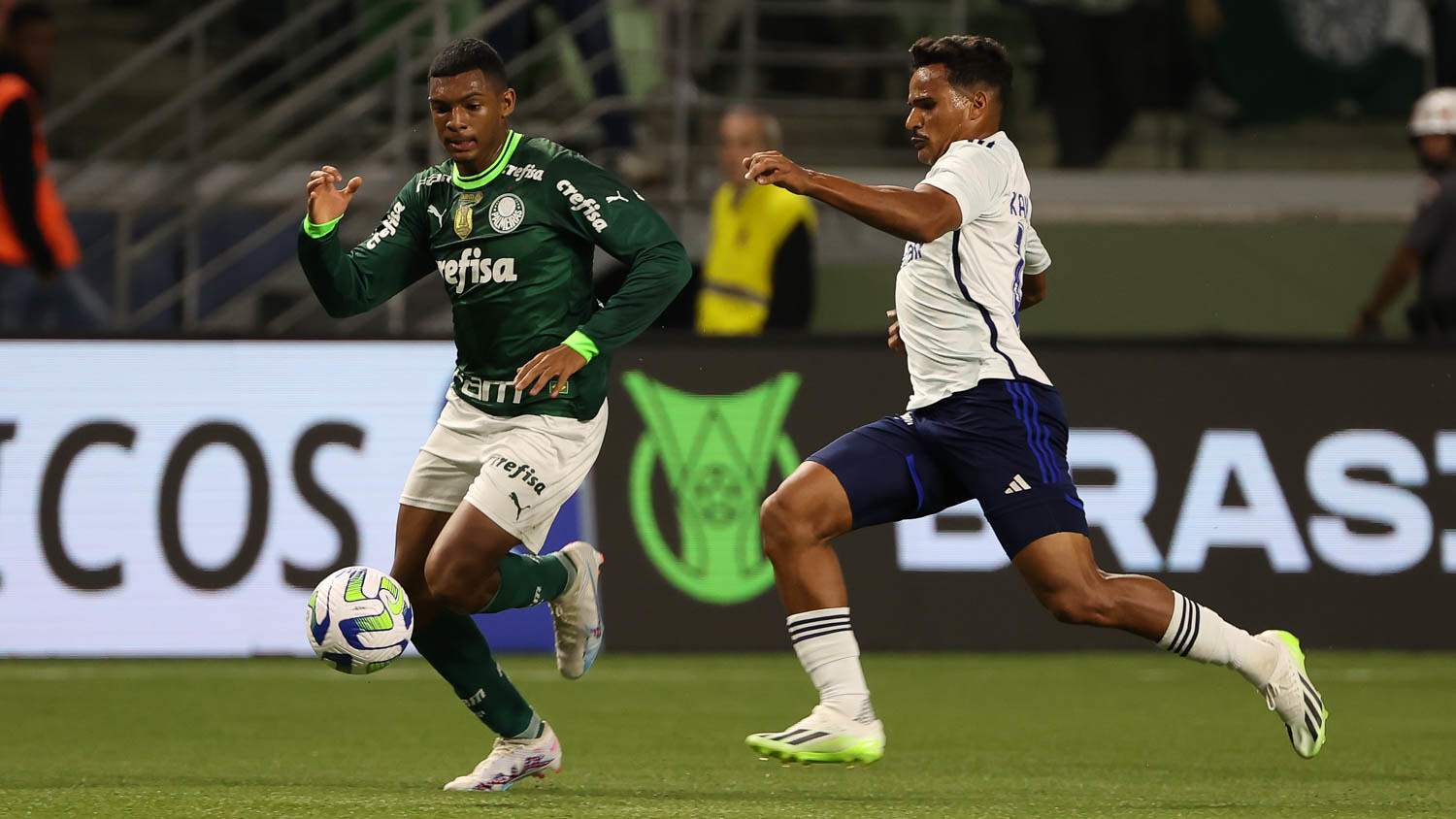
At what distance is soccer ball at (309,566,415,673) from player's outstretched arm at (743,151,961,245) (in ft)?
5.20

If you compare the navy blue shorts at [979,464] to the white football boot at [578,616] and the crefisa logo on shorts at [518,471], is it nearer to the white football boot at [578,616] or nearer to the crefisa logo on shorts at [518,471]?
the crefisa logo on shorts at [518,471]

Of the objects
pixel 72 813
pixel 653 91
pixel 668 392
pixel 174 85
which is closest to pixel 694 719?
pixel 668 392

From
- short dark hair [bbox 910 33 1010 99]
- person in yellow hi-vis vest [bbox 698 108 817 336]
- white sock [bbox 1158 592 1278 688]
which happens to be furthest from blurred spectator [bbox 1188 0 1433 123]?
white sock [bbox 1158 592 1278 688]

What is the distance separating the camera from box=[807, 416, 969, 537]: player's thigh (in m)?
5.98

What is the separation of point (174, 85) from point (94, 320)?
2.72m

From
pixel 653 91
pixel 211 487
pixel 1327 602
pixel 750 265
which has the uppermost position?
pixel 653 91

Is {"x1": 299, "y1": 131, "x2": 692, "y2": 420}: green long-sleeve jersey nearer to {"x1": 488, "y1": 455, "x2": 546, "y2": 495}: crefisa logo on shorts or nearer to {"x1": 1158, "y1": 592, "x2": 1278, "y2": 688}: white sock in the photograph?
{"x1": 488, "y1": 455, "x2": 546, "y2": 495}: crefisa logo on shorts

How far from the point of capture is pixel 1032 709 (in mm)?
8523

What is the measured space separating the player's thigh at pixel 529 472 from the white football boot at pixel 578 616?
320mm

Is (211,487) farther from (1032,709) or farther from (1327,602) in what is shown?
(1327,602)

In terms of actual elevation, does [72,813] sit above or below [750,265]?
below

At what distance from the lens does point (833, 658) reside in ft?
19.3

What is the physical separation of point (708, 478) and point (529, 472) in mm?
4032

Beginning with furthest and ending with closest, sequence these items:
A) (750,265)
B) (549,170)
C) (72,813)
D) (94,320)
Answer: (94,320) < (750,265) < (549,170) < (72,813)
